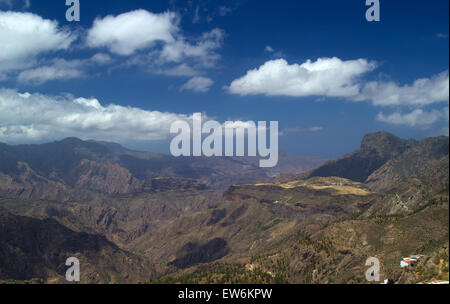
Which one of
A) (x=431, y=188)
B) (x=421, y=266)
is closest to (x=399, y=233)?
(x=431, y=188)

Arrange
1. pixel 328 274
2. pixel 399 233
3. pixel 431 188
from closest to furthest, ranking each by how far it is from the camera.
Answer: pixel 399 233 < pixel 328 274 < pixel 431 188

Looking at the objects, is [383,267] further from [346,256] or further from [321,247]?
[321,247]

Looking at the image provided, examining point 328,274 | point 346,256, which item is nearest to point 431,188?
point 346,256

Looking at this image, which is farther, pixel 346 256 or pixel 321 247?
pixel 321 247
